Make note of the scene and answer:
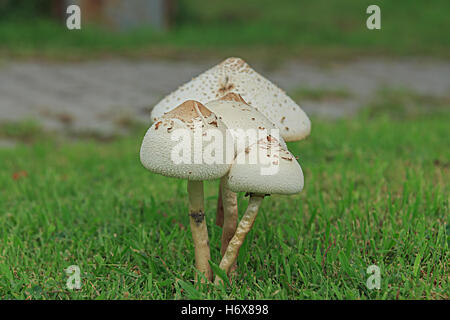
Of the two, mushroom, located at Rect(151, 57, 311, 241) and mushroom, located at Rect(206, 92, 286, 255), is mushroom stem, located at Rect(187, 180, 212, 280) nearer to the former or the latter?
mushroom, located at Rect(206, 92, 286, 255)

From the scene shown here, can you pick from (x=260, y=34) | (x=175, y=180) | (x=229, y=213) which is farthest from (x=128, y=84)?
(x=229, y=213)

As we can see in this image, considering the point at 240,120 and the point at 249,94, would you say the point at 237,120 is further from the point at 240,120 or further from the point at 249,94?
the point at 249,94

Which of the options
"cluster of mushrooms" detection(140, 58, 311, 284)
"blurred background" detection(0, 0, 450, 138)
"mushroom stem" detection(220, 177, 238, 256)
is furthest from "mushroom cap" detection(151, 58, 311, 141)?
"blurred background" detection(0, 0, 450, 138)

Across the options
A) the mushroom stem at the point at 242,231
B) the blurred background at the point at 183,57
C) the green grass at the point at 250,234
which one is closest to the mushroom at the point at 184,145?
the mushroom stem at the point at 242,231

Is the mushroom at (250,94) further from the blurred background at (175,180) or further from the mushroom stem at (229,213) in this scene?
the blurred background at (175,180)
